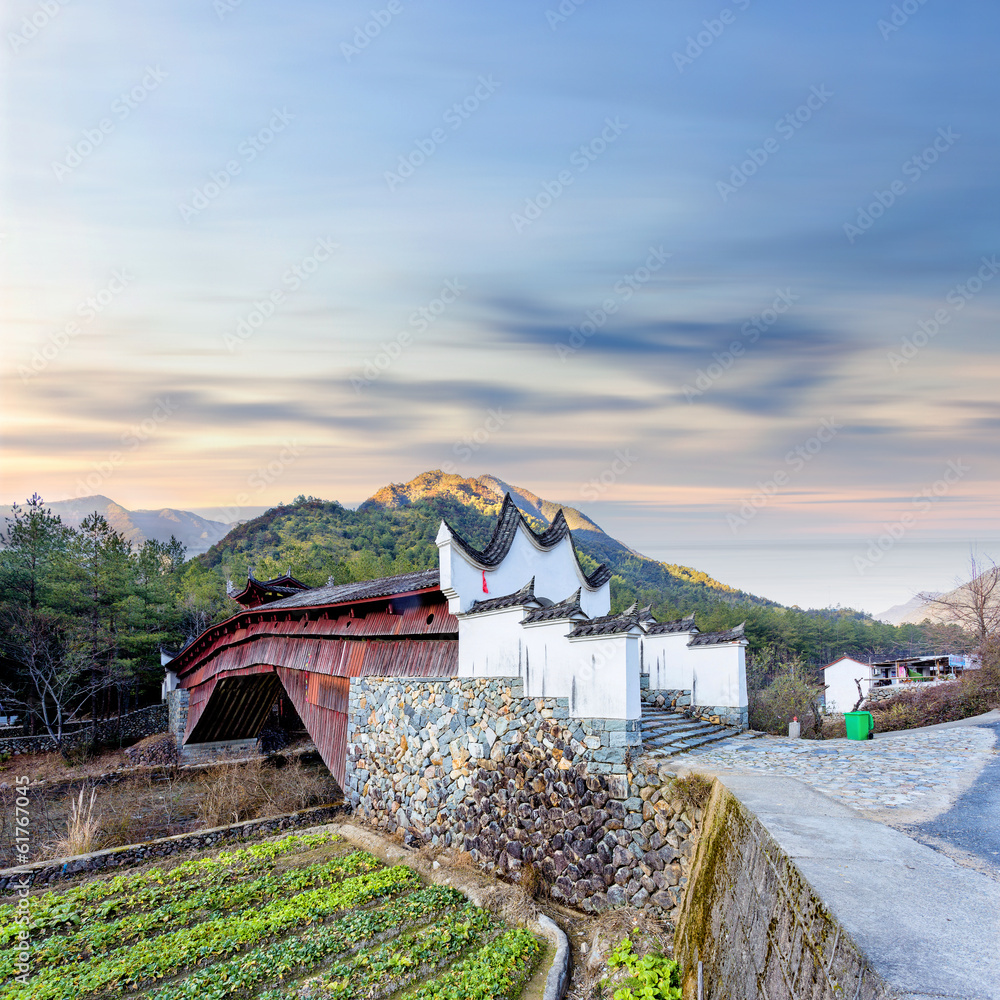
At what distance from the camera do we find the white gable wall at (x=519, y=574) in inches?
384

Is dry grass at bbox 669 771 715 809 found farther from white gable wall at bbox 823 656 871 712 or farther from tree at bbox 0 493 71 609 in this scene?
white gable wall at bbox 823 656 871 712

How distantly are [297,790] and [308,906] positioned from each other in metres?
7.34

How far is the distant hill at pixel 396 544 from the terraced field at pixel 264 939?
700 inches

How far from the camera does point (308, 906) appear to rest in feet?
24.6

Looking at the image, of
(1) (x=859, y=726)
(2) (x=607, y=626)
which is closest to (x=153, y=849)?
(2) (x=607, y=626)

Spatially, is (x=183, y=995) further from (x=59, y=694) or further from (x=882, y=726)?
(x=59, y=694)

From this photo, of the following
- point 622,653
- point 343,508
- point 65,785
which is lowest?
point 65,785

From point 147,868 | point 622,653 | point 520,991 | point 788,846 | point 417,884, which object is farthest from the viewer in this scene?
point 147,868

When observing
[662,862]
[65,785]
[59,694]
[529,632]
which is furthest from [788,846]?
[59,694]

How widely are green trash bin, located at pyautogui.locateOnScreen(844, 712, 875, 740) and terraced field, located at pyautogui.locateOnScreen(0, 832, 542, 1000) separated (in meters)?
6.37

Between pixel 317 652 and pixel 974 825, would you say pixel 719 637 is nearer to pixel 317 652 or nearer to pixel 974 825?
pixel 974 825

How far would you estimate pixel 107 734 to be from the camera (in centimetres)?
2428

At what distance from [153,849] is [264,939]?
5.06 metres

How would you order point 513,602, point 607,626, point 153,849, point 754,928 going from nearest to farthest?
point 754,928
point 607,626
point 513,602
point 153,849
